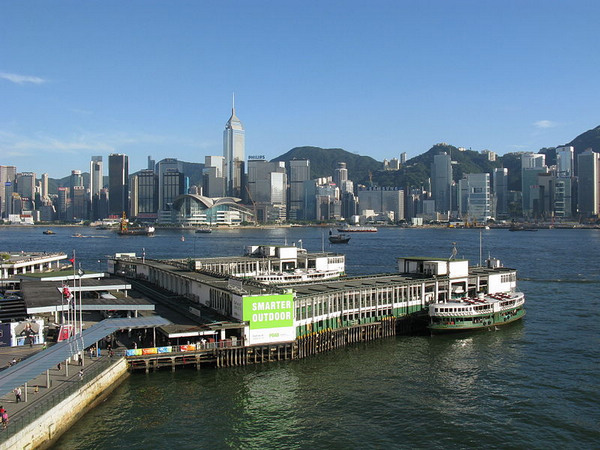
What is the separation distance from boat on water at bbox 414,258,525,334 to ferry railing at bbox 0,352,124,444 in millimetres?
25830

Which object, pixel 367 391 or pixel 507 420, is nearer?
pixel 507 420

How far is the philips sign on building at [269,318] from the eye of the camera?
36656 millimetres

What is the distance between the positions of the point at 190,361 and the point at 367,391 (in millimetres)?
10880

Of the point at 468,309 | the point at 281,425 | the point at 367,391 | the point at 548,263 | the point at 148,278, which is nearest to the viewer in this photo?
the point at 281,425

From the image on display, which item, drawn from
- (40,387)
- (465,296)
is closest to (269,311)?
(40,387)

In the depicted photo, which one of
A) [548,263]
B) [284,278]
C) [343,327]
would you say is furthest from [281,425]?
[548,263]

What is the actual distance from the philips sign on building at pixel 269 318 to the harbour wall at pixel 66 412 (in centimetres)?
816

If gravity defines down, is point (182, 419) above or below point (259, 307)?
below

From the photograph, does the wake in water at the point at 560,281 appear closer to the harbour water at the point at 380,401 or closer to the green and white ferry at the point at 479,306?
the green and white ferry at the point at 479,306

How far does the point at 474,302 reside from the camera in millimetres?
47812

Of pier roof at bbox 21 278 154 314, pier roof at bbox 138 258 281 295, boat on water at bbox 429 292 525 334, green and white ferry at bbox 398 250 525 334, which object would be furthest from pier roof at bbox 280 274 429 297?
pier roof at bbox 21 278 154 314

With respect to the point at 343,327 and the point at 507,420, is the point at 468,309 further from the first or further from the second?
the point at 507,420

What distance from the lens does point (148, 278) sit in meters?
61.5

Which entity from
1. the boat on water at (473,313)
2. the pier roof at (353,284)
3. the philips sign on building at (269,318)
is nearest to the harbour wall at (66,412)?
the philips sign on building at (269,318)
